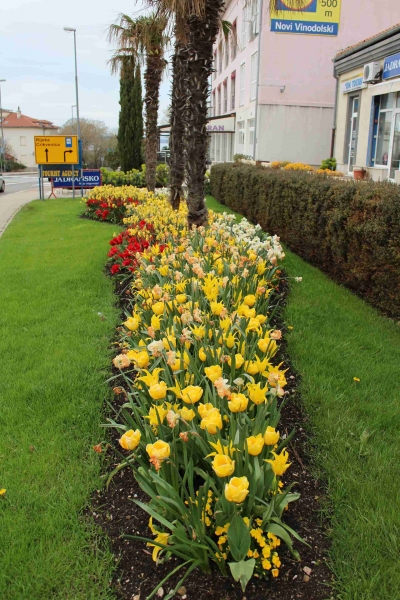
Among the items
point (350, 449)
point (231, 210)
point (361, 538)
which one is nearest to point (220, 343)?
point (350, 449)

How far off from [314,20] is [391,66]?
9.51 metres

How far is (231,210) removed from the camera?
15.5 metres

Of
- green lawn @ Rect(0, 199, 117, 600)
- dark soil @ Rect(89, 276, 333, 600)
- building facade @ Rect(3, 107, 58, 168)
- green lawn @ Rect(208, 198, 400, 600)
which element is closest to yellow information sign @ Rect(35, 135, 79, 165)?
green lawn @ Rect(0, 199, 117, 600)

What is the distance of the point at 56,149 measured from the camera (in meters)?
22.2

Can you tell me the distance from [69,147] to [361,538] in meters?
21.9

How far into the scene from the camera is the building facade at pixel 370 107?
17.3 meters

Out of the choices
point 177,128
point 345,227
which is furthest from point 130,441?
point 177,128

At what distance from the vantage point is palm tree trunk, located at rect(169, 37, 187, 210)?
38.2 ft

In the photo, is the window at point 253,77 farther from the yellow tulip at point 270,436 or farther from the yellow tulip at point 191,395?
the yellow tulip at point 270,436

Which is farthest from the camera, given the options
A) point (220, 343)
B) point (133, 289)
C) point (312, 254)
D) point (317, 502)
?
point (312, 254)

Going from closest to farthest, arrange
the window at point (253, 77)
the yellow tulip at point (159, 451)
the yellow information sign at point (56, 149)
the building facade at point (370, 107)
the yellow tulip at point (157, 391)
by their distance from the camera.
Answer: the yellow tulip at point (159, 451) → the yellow tulip at point (157, 391) → the building facade at point (370, 107) → the yellow information sign at point (56, 149) → the window at point (253, 77)

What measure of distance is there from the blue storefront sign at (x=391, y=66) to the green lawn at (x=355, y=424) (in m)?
13.5

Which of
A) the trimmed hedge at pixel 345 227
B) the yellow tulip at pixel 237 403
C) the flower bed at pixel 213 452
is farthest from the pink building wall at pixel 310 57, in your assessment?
the yellow tulip at pixel 237 403

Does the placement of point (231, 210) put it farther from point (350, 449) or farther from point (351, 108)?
point (350, 449)
